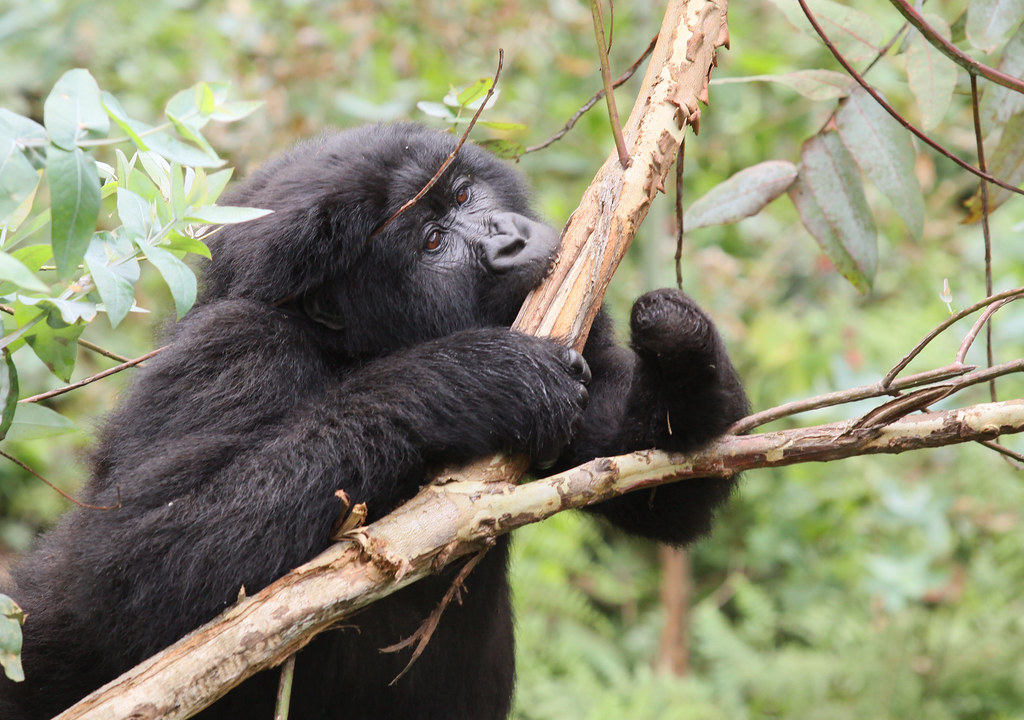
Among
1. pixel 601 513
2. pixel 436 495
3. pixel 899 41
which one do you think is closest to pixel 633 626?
pixel 601 513

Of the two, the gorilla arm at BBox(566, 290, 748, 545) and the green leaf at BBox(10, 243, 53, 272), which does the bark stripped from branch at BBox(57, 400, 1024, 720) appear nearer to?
the gorilla arm at BBox(566, 290, 748, 545)

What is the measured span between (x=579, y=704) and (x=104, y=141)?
12.0 feet

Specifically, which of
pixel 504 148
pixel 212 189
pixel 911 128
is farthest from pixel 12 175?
pixel 911 128

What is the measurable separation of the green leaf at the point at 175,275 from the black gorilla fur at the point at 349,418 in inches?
20.1

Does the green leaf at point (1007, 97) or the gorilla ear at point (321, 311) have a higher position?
the green leaf at point (1007, 97)

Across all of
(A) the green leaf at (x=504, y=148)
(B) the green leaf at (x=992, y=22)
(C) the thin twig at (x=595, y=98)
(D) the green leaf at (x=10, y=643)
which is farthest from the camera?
(A) the green leaf at (x=504, y=148)

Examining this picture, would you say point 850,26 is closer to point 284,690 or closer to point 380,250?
point 380,250

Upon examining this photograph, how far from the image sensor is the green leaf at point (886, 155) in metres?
2.32

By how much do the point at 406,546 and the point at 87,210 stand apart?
700mm

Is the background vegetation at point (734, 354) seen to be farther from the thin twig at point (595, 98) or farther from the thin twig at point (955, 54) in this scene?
the thin twig at point (955, 54)

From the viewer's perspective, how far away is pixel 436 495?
1710mm

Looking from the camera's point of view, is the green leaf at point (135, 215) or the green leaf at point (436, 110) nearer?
the green leaf at point (135, 215)

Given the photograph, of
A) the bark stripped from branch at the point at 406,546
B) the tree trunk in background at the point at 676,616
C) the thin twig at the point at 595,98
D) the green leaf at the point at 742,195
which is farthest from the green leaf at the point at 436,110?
the tree trunk in background at the point at 676,616

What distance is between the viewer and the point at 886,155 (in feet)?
7.72
